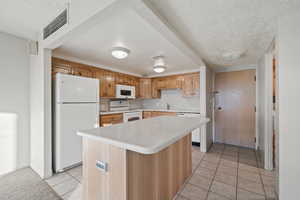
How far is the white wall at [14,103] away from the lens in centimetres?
202

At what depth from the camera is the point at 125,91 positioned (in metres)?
4.02

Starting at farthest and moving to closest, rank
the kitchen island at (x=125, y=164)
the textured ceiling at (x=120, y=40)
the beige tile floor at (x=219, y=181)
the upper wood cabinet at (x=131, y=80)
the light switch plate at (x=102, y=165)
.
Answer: the upper wood cabinet at (x=131, y=80) → the beige tile floor at (x=219, y=181) → the textured ceiling at (x=120, y=40) → the light switch plate at (x=102, y=165) → the kitchen island at (x=125, y=164)

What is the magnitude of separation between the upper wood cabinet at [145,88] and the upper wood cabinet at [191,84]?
1240 millimetres

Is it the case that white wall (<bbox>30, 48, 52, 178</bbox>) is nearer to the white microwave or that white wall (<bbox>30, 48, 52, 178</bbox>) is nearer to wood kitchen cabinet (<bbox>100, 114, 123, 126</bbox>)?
wood kitchen cabinet (<bbox>100, 114, 123, 126</bbox>)

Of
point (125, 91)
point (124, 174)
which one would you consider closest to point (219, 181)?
point (124, 174)

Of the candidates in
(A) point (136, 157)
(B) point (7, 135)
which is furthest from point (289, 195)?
(B) point (7, 135)

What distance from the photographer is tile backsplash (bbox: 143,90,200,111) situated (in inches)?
168

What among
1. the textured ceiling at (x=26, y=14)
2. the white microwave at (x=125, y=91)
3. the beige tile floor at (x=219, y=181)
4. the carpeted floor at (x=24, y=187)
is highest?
the textured ceiling at (x=26, y=14)

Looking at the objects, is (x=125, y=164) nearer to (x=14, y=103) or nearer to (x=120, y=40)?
(x=120, y=40)

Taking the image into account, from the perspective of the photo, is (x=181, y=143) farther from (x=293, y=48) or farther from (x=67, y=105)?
(x=67, y=105)

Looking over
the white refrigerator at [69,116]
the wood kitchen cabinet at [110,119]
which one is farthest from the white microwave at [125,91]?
the white refrigerator at [69,116]

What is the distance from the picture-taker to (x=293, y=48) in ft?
4.23

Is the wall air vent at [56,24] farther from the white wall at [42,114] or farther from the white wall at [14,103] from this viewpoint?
the white wall at [14,103]

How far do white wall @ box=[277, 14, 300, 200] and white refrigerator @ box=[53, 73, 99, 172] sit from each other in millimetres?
2811
